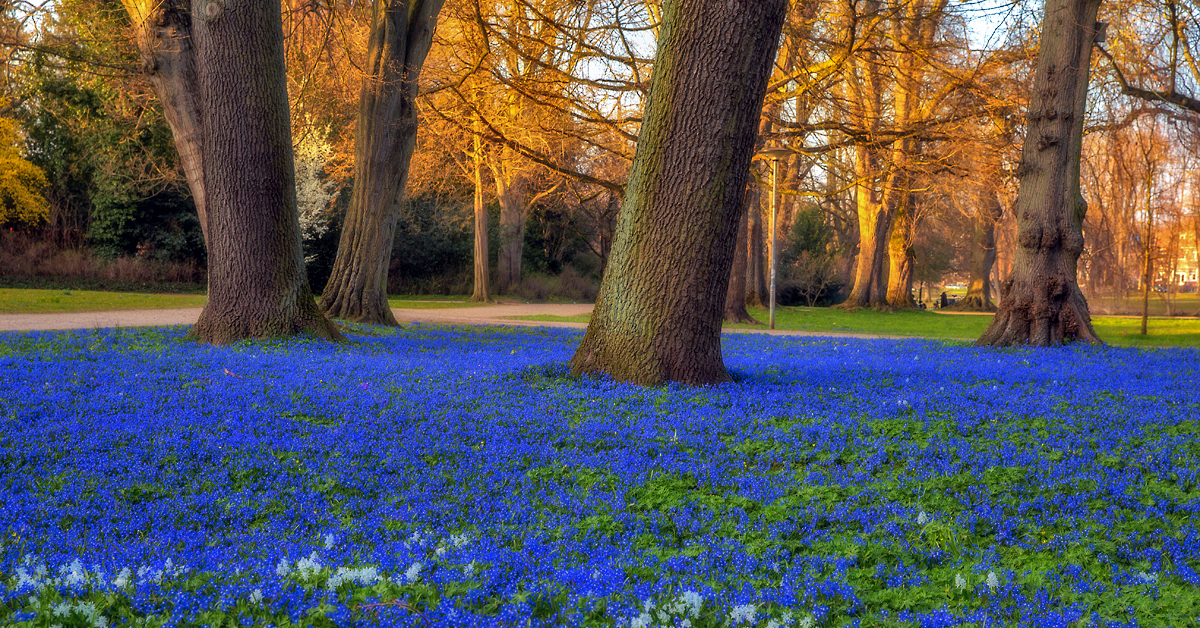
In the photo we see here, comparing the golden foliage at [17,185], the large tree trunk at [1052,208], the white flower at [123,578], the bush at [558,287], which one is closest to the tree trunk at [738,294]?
the large tree trunk at [1052,208]

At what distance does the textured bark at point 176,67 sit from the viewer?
1092cm

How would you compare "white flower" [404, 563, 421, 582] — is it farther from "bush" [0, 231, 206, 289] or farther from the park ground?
"bush" [0, 231, 206, 289]

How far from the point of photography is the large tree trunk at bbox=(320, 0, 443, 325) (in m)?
14.8

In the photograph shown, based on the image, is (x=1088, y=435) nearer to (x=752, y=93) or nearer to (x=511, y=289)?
(x=752, y=93)

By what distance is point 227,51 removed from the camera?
33.3 ft

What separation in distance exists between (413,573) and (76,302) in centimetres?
2067

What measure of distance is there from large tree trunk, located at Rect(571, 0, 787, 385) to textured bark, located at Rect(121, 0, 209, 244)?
274 inches

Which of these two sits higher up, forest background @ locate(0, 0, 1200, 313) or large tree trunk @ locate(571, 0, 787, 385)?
forest background @ locate(0, 0, 1200, 313)

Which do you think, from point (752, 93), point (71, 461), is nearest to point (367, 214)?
point (752, 93)

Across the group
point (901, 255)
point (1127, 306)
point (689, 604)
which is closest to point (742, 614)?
point (689, 604)

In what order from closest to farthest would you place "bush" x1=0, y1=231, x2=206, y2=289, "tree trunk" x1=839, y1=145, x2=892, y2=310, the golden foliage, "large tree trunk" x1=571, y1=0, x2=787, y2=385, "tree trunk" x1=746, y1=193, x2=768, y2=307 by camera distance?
"large tree trunk" x1=571, y1=0, x2=787, y2=385
the golden foliage
"bush" x1=0, y1=231, x2=206, y2=289
"tree trunk" x1=746, y1=193, x2=768, y2=307
"tree trunk" x1=839, y1=145, x2=892, y2=310

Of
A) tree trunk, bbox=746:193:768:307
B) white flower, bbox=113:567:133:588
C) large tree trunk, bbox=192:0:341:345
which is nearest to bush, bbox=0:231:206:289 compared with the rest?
large tree trunk, bbox=192:0:341:345

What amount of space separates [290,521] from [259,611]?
112 centimetres

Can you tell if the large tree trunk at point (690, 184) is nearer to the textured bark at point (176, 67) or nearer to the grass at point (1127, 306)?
the textured bark at point (176, 67)
